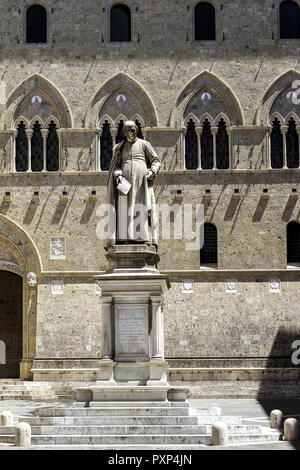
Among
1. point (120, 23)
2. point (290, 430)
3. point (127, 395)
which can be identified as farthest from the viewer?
point (120, 23)

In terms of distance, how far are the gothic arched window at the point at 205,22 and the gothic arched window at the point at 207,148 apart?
3.11 m

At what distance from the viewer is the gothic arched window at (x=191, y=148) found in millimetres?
36594

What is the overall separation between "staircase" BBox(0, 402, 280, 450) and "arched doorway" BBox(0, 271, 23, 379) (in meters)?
17.5

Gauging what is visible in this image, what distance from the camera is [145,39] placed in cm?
3681

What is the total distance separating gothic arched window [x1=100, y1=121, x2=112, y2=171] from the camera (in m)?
36.6

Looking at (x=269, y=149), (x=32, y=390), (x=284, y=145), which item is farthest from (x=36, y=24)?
(x=32, y=390)

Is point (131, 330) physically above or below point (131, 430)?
above

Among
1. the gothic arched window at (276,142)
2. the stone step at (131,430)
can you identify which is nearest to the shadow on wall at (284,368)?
the gothic arched window at (276,142)

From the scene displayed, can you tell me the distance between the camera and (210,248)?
1422 inches

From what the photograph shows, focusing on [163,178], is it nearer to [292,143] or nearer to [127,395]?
[292,143]

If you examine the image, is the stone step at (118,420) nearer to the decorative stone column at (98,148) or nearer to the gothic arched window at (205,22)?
the decorative stone column at (98,148)

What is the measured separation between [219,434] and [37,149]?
2101 centimetres

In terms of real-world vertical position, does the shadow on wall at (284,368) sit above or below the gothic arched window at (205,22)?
below
